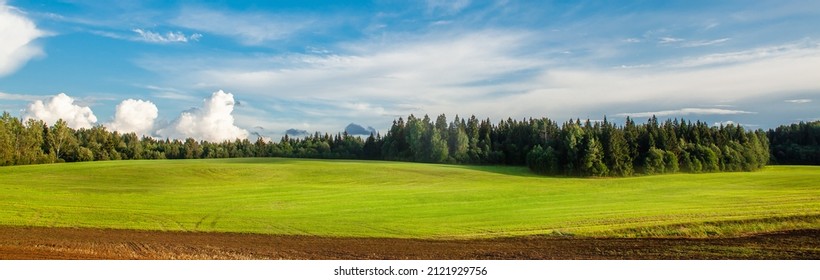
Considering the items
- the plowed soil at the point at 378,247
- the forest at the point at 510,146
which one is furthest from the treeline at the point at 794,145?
the plowed soil at the point at 378,247

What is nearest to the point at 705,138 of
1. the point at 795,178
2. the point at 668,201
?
the point at 795,178

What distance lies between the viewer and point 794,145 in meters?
Answer: 26.9

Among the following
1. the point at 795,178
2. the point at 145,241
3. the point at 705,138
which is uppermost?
the point at 705,138

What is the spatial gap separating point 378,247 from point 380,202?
1114cm

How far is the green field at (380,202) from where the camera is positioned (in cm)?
1908

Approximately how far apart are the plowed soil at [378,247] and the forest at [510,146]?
7721mm

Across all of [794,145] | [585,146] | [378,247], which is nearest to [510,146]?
[585,146]

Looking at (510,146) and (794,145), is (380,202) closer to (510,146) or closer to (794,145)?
(794,145)

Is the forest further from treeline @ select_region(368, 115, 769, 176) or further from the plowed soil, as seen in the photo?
the plowed soil

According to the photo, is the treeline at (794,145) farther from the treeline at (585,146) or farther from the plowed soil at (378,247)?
the plowed soil at (378,247)

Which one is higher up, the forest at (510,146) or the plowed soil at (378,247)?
the forest at (510,146)
